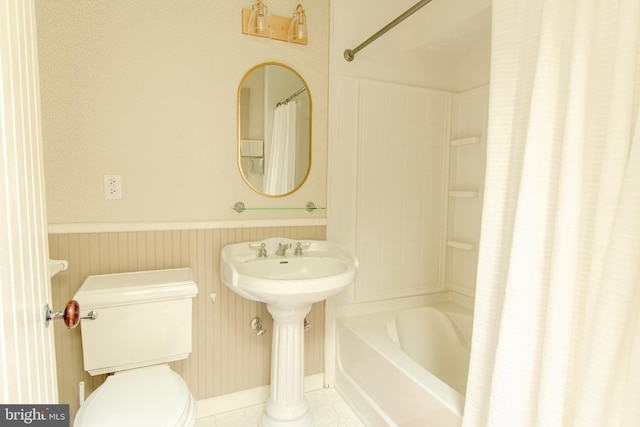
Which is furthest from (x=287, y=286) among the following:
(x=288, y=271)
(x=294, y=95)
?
(x=294, y=95)

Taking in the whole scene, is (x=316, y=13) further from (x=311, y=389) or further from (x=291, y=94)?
(x=311, y=389)

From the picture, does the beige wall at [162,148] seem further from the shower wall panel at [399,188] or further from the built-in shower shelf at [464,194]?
the built-in shower shelf at [464,194]

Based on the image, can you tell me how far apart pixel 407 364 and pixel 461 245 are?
100 centimetres

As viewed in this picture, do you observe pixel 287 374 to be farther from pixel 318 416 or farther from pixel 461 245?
pixel 461 245

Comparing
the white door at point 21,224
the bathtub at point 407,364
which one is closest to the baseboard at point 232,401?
the bathtub at point 407,364

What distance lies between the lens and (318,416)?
189 cm

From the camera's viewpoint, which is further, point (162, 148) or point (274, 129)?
point (274, 129)

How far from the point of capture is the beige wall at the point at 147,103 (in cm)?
154

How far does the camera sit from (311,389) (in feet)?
6.93

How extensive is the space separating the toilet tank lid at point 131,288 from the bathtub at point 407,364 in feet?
3.22

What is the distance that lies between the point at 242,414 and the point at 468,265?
168 centimetres

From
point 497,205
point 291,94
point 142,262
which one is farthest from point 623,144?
point 142,262

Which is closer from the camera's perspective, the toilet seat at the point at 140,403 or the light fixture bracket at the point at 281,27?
the toilet seat at the point at 140,403

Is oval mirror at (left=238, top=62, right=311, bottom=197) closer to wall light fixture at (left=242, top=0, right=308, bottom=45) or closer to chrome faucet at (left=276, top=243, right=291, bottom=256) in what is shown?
wall light fixture at (left=242, top=0, right=308, bottom=45)
